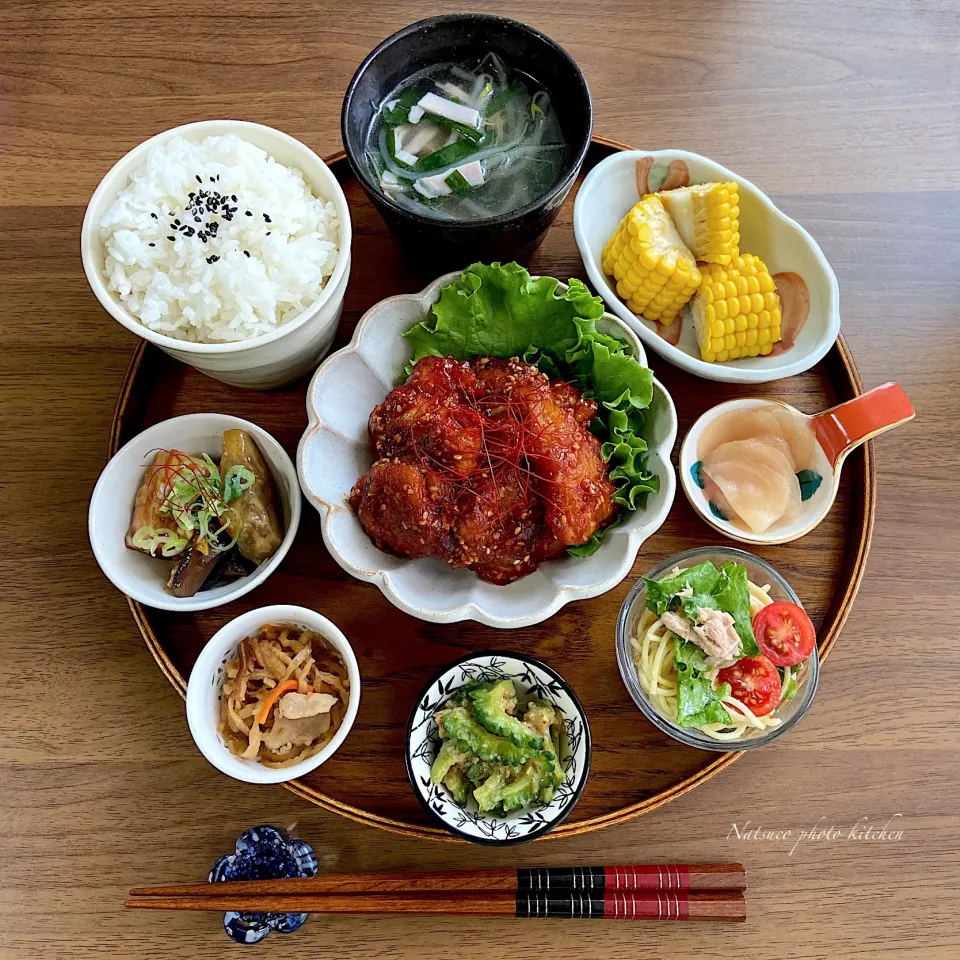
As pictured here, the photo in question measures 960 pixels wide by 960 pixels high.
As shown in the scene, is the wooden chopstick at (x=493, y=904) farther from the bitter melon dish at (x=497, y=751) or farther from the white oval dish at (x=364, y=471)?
the white oval dish at (x=364, y=471)

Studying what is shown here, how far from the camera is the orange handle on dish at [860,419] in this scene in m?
2.27

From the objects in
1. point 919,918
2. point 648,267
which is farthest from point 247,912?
point 648,267

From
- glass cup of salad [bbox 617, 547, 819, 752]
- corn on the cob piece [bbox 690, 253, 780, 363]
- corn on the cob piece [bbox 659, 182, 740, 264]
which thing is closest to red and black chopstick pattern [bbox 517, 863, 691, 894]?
glass cup of salad [bbox 617, 547, 819, 752]

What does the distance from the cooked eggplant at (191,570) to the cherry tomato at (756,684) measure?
147cm

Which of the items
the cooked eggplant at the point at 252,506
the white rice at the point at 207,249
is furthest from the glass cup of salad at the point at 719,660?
the white rice at the point at 207,249

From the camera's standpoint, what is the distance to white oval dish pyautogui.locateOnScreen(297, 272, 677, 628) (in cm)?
207

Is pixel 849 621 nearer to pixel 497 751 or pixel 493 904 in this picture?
pixel 497 751

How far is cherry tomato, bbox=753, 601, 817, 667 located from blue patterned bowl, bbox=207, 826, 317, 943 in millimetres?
1414

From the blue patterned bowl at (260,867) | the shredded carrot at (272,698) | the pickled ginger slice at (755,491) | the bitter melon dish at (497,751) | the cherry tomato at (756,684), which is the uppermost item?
the pickled ginger slice at (755,491)

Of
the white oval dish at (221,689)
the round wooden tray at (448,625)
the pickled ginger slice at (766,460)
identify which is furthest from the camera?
the pickled ginger slice at (766,460)

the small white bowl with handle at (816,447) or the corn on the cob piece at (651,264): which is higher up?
the corn on the cob piece at (651,264)

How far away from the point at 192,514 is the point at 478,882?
4.25ft

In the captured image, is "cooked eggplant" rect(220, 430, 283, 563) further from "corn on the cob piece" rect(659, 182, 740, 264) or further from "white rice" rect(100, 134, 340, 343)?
"corn on the cob piece" rect(659, 182, 740, 264)

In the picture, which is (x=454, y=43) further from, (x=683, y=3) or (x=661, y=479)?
(x=661, y=479)
